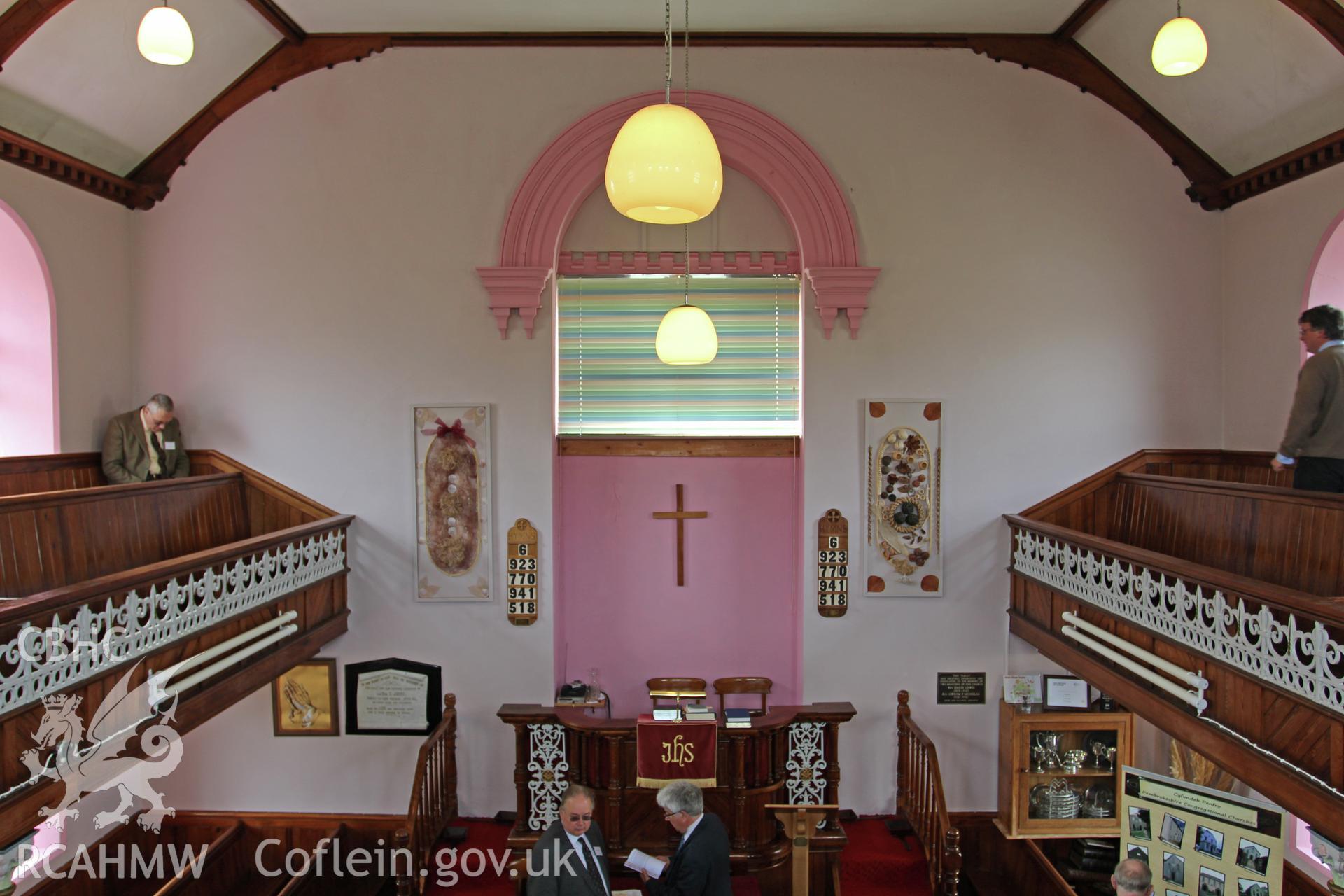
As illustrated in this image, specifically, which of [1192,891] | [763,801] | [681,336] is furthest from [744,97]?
[1192,891]

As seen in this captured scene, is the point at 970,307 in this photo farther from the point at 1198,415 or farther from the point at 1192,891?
the point at 1192,891

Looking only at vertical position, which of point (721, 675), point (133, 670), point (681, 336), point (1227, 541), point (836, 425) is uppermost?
point (681, 336)

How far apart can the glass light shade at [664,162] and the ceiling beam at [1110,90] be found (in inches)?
203

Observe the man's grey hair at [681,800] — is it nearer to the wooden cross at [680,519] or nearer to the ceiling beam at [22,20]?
the wooden cross at [680,519]

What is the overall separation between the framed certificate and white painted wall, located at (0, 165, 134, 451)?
25.6 ft

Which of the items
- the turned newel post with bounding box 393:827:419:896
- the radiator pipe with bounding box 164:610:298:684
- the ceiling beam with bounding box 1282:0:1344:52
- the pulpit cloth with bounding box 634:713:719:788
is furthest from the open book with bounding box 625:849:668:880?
the ceiling beam with bounding box 1282:0:1344:52

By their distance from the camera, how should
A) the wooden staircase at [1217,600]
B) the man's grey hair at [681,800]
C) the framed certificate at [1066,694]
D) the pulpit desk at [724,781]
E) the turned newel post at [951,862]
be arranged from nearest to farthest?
the wooden staircase at [1217,600] → the man's grey hair at [681,800] → the turned newel post at [951,862] → the pulpit desk at [724,781] → the framed certificate at [1066,694]

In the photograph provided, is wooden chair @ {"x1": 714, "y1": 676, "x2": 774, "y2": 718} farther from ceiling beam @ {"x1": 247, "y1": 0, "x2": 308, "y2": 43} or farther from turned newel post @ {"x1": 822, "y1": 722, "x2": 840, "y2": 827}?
ceiling beam @ {"x1": 247, "y1": 0, "x2": 308, "y2": 43}

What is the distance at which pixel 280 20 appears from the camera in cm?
685

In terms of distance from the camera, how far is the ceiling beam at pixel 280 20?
6562mm

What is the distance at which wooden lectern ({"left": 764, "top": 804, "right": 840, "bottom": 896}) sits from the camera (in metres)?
5.92

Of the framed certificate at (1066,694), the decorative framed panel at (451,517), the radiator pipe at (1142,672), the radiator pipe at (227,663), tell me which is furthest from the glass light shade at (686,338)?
the framed certificate at (1066,694)

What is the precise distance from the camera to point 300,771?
752 cm

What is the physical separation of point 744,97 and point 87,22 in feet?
15.1
